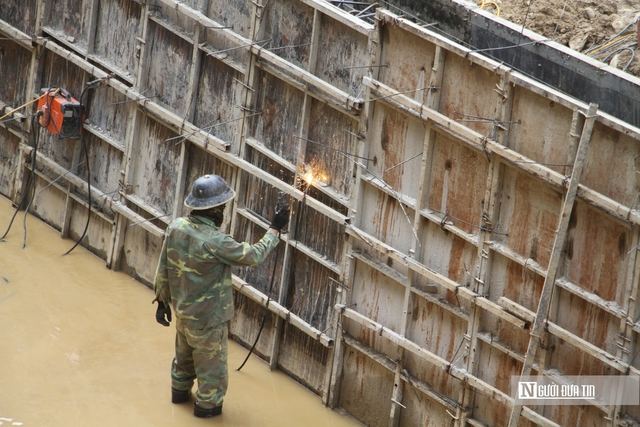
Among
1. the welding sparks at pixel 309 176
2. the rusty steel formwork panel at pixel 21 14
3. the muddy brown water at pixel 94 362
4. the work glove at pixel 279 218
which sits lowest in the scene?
the muddy brown water at pixel 94 362

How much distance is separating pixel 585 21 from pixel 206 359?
5033mm

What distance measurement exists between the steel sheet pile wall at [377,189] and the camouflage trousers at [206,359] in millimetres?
925

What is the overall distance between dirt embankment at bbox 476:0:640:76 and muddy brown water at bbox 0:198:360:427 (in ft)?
14.1

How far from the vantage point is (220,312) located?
855 centimetres

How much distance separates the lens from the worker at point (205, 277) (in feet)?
27.3

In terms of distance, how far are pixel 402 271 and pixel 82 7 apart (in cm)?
497

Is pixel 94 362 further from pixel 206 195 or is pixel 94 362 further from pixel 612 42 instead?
pixel 612 42

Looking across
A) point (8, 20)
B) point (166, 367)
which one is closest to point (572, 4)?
point (166, 367)

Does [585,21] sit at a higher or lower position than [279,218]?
higher

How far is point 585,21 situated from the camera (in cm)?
1005

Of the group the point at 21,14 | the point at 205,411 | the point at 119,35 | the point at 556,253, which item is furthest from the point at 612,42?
the point at 21,14

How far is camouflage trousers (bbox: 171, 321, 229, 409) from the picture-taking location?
28.1ft

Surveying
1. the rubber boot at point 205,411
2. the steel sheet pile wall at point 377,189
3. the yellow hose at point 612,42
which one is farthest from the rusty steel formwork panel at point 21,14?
the yellow hose at point 612,42

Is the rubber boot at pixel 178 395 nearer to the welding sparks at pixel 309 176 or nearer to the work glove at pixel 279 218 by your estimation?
the work glove at pixel 279 218
